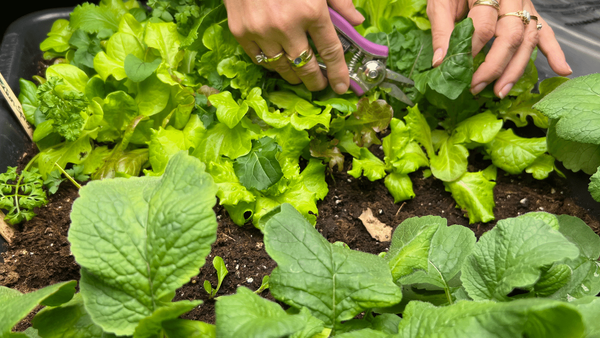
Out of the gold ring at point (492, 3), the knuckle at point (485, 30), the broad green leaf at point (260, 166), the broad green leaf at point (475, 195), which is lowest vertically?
the broad green leaf at point (475, 195)

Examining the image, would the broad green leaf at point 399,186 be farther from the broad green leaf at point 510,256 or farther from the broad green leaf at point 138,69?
the broad green leaf at point 138,69

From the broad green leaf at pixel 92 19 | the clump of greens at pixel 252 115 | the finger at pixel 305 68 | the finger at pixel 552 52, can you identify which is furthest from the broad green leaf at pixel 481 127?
the broad green leaf at pixel 92 19

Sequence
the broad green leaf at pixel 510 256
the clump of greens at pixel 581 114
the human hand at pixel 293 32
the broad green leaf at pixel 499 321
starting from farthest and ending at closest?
the human hand at pixel 293 32, the clump of greens at pixel 581 114, the broad green leaf at pixel 510 256, the broad green leaf at pixel 499 321

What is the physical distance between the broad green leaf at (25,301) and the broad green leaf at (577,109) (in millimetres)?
1033

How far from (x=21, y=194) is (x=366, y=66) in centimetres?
109

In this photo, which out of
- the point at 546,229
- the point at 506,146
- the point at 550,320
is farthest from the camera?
the point at 506,146

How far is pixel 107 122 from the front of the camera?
1.28 metres

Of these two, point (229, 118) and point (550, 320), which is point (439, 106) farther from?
point (550, 320)

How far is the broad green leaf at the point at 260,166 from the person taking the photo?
1.13 m

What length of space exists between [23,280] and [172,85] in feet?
2.20

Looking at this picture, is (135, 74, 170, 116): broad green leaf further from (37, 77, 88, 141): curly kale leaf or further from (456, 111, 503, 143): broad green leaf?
(456, 111, 503, 143): broad green leaf

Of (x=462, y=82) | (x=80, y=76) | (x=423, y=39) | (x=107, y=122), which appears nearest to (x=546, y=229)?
(x=462, y=82)

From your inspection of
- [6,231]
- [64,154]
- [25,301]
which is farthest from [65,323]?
[64,154]

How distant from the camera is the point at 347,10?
3.98 ft
